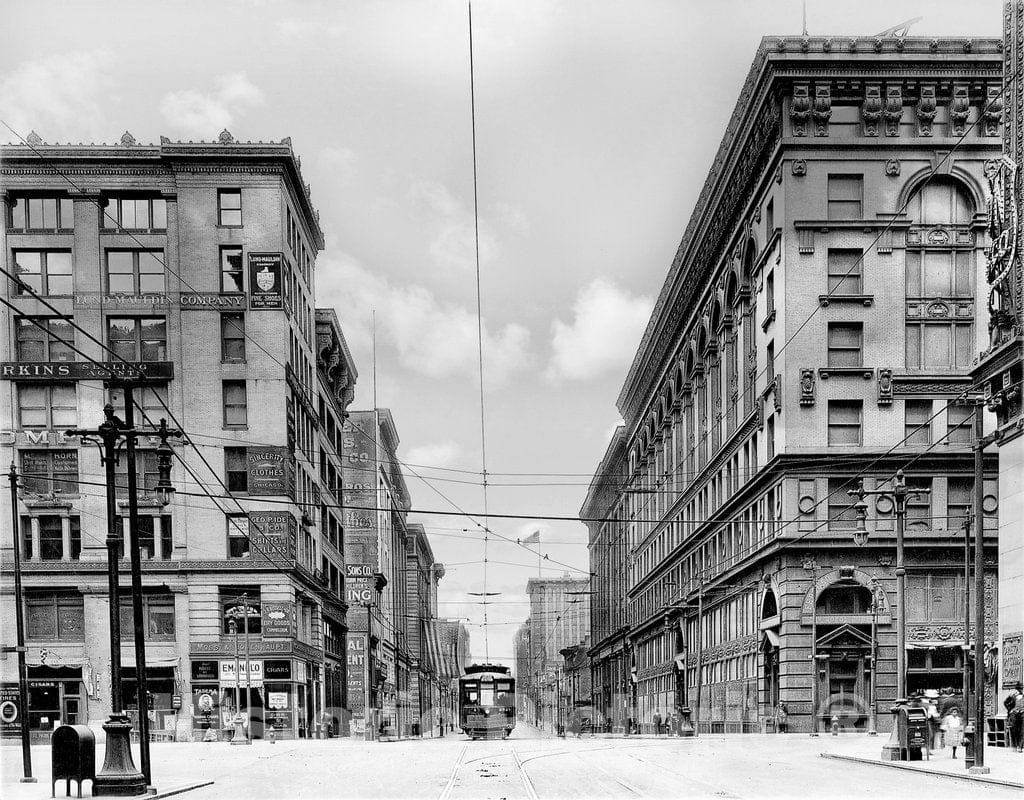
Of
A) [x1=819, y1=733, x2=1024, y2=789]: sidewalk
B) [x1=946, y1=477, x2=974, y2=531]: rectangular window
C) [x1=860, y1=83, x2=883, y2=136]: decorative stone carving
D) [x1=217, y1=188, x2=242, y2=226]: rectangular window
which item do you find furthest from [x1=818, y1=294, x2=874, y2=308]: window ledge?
[x1=217, y1=188, x2=242, y2=226]: rectangular window

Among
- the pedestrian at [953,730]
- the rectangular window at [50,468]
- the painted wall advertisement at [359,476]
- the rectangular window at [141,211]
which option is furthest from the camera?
the painted wall advertisement at [359,476]

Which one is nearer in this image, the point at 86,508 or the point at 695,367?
the point at 86,508

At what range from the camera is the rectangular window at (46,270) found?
6066 cm

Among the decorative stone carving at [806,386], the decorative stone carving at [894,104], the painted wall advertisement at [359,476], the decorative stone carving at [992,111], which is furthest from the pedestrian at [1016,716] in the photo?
the painted wall advertisement at [359,476]

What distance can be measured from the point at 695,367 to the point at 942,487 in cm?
2463

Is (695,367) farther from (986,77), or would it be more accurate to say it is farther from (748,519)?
(986,77)

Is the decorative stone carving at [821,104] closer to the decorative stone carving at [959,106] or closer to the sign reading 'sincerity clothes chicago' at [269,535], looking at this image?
the decorative stone carving at [959,106]

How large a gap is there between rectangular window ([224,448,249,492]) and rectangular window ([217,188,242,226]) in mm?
12116

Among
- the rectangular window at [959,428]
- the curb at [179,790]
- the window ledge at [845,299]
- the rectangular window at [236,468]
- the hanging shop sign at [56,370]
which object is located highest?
the window ledge at [845,299]

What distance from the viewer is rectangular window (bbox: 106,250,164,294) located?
61562 millimetres

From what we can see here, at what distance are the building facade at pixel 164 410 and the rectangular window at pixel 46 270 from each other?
7 centimetres

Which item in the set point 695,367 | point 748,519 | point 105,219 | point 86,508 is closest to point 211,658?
point 86,508

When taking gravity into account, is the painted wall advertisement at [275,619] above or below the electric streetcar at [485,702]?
above

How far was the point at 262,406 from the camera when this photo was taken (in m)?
62.2
